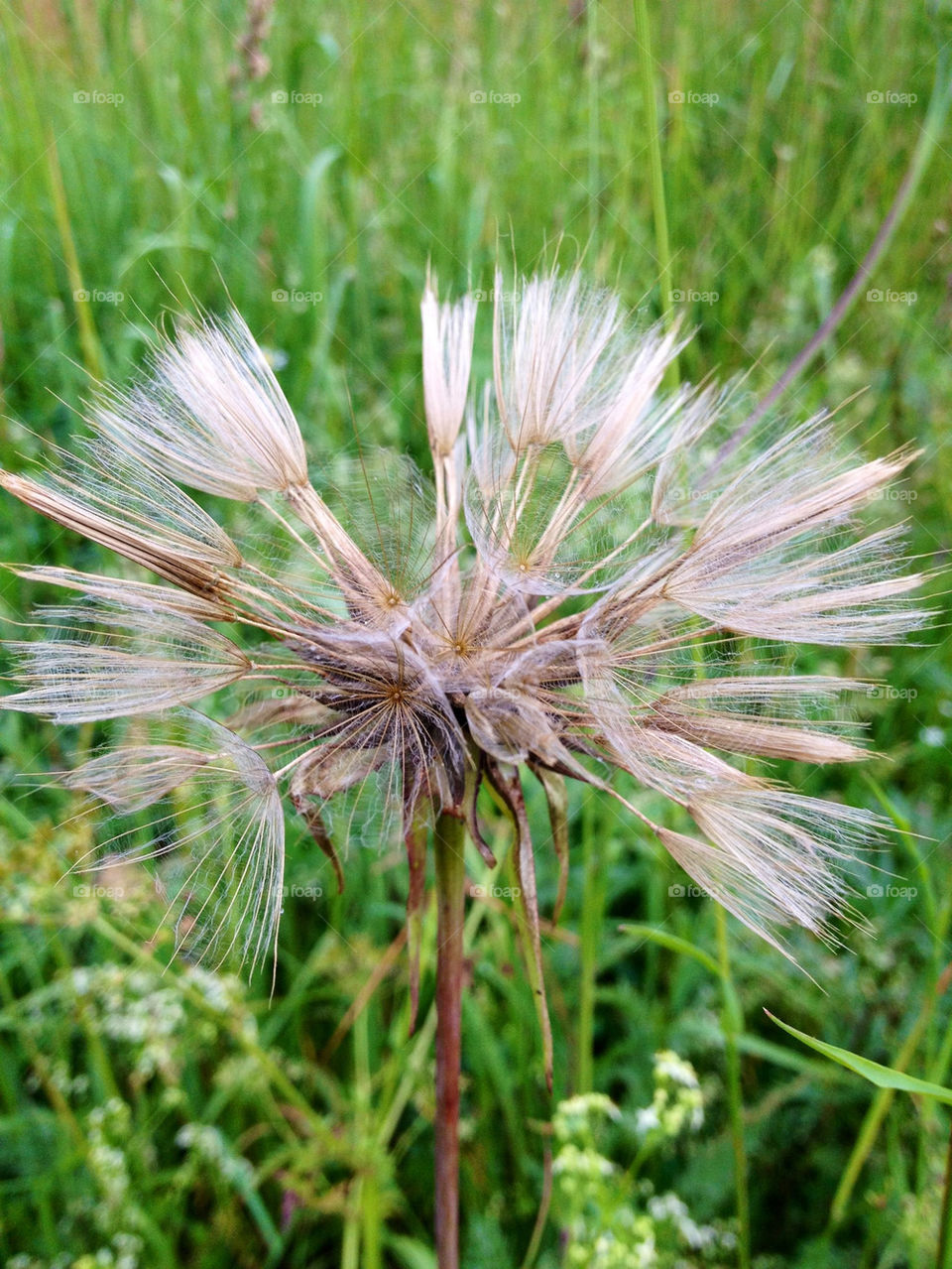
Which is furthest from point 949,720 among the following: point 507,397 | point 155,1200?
point 155,1200

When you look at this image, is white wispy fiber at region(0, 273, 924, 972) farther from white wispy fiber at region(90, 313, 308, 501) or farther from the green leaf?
the green leaf

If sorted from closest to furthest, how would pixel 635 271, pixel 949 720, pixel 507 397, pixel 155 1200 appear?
pixel 507 397
pixel 155 1200
pixel 949 720
pixel 635 271

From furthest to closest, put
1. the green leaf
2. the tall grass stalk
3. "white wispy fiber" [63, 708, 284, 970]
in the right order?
1. the tall grass stalk
2. "white wispy fiber" [63, 708, 284, 970]
3. the green leaf

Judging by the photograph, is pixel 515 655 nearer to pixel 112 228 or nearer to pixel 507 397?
pixel 507 397

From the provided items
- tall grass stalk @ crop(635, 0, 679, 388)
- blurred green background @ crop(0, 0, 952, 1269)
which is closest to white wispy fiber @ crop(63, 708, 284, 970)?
blurred green background @ crop(0, 0, 952, 1269)

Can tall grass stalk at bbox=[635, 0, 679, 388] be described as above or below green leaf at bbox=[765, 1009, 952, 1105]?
above

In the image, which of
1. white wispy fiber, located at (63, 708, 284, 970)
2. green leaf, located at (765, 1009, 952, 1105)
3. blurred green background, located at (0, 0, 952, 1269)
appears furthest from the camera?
blurred green background, located at (0, 0, 952, 1269)

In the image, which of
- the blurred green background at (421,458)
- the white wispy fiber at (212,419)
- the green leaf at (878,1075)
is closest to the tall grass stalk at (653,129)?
the blurred green background at (421,458)
